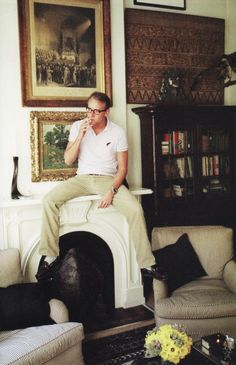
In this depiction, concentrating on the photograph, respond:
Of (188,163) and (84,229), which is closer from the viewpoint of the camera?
(84,229)

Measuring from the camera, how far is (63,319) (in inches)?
111

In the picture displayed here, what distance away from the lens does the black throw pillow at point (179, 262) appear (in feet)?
11.0

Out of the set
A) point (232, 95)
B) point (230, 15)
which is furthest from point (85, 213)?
point (230, 15)

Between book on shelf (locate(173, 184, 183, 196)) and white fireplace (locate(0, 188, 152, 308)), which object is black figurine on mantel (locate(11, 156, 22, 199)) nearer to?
white fireplace (locate(0, 188, 152, 308))

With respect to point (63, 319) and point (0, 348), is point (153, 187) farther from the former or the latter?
point (0, 348)

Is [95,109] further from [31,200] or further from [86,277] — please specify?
[86,277]

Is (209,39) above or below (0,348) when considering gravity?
above

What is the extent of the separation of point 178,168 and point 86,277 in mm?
1392

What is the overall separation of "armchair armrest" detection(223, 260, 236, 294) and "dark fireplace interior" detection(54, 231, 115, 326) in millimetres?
1048

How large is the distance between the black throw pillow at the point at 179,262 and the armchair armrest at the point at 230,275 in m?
0.18

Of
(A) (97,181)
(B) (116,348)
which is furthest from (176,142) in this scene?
(B) (116,348)

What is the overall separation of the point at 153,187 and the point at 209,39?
68.0 inches

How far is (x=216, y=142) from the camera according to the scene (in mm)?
4262

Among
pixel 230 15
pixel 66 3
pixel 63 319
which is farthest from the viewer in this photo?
pixel 230 15
